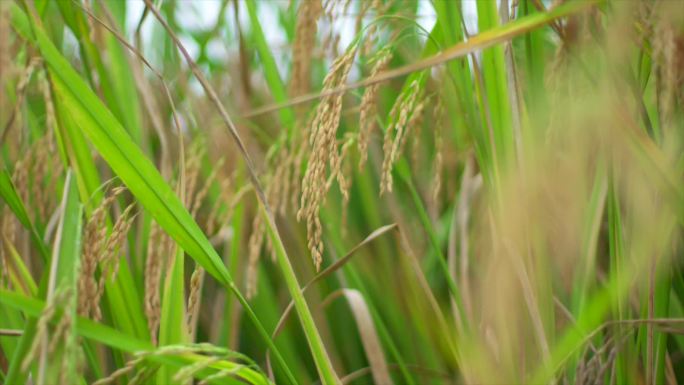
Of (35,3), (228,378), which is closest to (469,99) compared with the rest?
(228,378)

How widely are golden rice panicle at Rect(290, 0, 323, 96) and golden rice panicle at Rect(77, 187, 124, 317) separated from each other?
34 centimetres

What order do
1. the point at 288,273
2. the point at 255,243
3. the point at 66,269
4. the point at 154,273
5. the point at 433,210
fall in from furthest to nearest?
the point at 433,210, the point at 255,243, the point at 154,273, the point at 288,273, the point at 66,269

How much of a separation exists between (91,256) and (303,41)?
50cm

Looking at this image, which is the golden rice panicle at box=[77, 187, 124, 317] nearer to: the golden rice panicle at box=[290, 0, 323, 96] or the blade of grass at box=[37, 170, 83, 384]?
the blade of grass at box=[37, 170, 83, 384]

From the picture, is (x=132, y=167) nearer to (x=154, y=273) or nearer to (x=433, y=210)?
(x=154, y=273)

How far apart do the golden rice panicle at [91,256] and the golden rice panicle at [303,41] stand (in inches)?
13.3

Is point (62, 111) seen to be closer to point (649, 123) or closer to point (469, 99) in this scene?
point (469, 99)

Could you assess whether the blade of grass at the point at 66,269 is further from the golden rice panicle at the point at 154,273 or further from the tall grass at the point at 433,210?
the golden rice panicle at the point at 154,273

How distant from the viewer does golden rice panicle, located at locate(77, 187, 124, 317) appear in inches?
27.0

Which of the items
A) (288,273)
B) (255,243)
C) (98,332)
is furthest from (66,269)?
(255,243)

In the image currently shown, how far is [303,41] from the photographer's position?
1.11m

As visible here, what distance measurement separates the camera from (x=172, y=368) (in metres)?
0.76

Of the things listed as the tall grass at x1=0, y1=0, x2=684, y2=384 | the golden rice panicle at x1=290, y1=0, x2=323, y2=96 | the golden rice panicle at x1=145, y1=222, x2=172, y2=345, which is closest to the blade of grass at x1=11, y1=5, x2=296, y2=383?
the tall grass at x1=0, y1=0, x2=684, y2=384

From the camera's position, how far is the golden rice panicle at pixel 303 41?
1.00 meters
